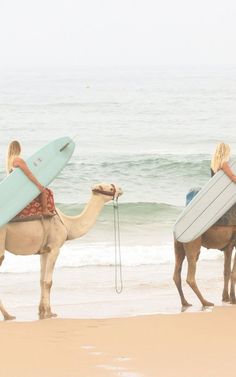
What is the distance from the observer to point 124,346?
9.56 metres

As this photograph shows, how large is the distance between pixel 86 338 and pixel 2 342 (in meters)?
0.80

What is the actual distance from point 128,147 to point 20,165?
2616cm

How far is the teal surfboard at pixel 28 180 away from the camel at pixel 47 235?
0.71ft

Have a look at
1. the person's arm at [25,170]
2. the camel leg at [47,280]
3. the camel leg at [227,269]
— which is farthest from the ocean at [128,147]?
the person's arm at [25,170]

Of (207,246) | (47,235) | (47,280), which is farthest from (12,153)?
(207,246)

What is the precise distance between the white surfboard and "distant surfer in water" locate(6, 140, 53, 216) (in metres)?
1.43

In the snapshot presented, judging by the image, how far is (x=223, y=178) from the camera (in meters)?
11.6

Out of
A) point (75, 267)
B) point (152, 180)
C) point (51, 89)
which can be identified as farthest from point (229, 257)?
point (51, 89)

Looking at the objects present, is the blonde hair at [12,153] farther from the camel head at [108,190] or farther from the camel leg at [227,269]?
the camel leg at [227,269]

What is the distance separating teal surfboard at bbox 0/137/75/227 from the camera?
10.9 meters

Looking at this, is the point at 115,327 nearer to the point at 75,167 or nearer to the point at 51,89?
the point at 75,167

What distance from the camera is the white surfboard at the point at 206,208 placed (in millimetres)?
11492

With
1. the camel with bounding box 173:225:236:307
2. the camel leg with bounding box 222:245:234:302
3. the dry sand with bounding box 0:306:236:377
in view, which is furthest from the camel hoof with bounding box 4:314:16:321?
the camel leg with bounding box 222:245:234:302

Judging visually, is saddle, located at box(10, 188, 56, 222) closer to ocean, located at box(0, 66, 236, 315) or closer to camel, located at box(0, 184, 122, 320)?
camel, located at box(0, 184, 122, 320)
